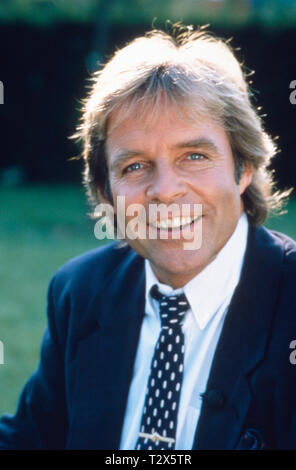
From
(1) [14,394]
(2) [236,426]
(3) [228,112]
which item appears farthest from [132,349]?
(1) [14,394]

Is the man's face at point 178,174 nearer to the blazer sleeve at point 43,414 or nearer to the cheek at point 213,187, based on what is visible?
the cheek at point 213,187

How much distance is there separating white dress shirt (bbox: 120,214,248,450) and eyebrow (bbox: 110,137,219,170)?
13.0 inches

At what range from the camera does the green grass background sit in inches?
194

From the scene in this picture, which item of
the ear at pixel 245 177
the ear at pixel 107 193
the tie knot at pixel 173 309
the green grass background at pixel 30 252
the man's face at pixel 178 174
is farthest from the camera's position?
the green grass background at pixel 30 252

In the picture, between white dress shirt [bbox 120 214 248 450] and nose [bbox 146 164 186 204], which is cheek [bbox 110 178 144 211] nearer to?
nose [bbox 146 164 186 204]

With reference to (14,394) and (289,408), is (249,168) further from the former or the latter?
(14,394)

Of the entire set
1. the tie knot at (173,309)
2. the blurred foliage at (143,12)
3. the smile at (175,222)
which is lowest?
the tie knot at (173,309)

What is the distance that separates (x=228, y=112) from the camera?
7.38ft

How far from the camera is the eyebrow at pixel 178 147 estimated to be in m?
2.17

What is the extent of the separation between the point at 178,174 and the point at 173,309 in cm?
47

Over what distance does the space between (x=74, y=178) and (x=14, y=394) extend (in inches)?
330

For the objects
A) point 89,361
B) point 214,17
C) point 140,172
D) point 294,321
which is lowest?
point 89,361

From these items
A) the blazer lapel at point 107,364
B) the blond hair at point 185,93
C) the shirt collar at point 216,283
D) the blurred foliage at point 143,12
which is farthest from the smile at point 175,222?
the blurred foliage at point 143,12

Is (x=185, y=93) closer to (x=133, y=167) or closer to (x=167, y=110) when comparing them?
(x=167, y=110)
